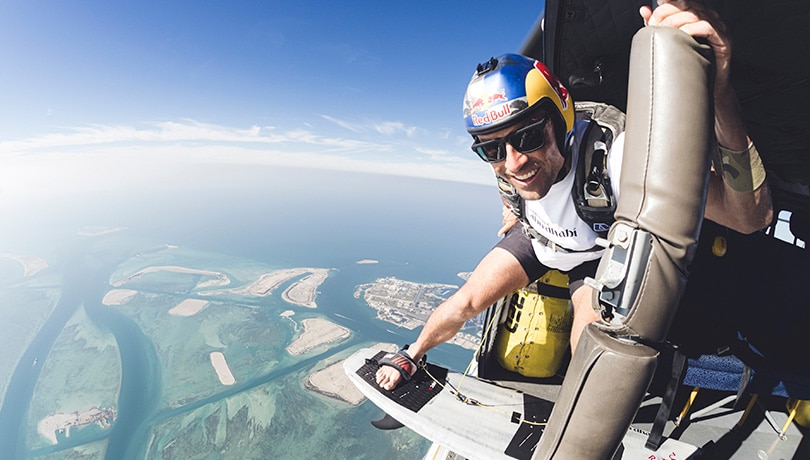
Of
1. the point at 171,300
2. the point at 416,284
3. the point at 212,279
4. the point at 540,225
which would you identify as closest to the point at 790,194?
the point at 540,225

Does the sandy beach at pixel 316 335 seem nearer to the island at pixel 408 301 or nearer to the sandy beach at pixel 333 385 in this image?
the sandy beach at pixel 333 385

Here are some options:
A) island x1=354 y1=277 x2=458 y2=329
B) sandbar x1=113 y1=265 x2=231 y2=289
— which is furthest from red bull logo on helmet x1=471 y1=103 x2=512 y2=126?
sandbar x1=113 y1=265 x2=231 y2=289

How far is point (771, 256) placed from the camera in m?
1.70

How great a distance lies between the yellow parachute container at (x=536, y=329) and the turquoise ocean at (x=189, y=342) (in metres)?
19.4

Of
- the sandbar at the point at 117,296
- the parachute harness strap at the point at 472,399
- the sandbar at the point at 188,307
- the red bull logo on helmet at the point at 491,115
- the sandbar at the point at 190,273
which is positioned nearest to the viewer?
the red bull logo on helmet at the point at 491,115

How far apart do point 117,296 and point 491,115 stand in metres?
62.8

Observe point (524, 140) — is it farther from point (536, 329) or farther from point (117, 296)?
point (117, 296)

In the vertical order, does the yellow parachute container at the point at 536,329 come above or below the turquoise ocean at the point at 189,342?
above

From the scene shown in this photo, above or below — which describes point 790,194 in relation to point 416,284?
above

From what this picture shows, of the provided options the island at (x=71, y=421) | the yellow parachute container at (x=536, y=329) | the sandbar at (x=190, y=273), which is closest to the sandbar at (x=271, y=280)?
the sandbar at (x=190, y=273)

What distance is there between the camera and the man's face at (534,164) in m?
1.51

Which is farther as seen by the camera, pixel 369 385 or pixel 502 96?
pixel 369 385

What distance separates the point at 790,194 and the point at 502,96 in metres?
2.09

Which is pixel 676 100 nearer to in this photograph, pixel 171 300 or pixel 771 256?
pixel 771 256
